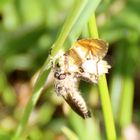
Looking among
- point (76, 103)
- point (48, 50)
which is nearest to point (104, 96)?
point (76, 103)

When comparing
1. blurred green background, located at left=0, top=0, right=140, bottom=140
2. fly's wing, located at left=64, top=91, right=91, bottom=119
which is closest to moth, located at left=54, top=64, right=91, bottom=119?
fly's wing, located at left=64, top=91, right=91, bottom=119

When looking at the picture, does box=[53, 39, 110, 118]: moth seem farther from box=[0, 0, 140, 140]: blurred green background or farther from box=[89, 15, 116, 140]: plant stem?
box=[0, 0, 140, 140]: blurred green background

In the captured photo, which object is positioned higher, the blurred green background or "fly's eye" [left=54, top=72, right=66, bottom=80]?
the blurred green background

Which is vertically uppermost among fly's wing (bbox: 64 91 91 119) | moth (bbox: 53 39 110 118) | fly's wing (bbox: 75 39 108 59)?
fly's wing (bbox: 75 39 108 59)

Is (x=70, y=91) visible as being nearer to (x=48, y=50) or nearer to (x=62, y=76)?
(x=62, y=76)

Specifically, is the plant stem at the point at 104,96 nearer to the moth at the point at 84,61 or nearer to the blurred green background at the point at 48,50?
the moth at the point at 84,61

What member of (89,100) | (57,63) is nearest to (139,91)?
(89,100)

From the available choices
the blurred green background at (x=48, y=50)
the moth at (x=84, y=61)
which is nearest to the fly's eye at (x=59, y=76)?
the moth at (x=84, y=61)
